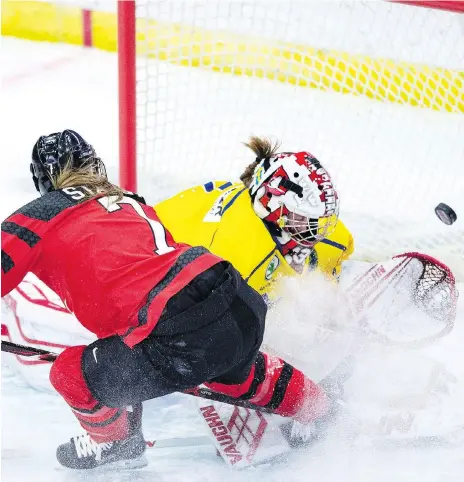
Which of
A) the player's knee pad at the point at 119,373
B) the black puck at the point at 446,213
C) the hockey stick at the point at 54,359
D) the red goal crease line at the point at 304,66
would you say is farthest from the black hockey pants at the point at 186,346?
the red goal crease line at the point at 304,66

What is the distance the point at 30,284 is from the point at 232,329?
3.62 ft

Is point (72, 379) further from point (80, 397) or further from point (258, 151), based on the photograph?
point (258, 151)

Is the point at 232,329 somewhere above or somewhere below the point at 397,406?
above

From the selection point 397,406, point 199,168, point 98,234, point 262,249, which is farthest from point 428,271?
point 98,234

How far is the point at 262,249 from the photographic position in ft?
7.69

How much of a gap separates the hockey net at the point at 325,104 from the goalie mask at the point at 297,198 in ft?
2.62

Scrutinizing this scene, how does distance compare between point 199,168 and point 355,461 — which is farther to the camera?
point 199,168

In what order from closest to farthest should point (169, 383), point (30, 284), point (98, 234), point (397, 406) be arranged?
point (98, 234)
point (169, 383)
point (397, 406)
point (30, 284)

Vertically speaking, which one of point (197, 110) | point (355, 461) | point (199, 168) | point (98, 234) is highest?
point (98, 234)

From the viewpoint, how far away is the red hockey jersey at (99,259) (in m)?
1.81

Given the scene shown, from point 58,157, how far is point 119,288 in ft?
1.42

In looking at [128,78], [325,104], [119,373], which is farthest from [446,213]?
[119,373]

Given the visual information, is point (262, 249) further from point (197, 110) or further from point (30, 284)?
point (197, 110)

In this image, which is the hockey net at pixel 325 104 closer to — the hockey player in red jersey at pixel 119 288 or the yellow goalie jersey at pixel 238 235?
the yellow goalie jersey at pixel 238 235
